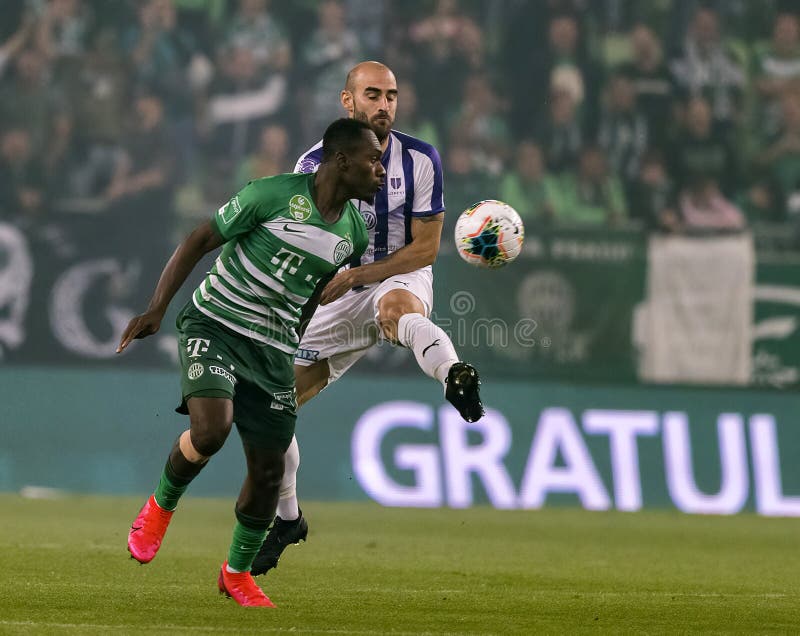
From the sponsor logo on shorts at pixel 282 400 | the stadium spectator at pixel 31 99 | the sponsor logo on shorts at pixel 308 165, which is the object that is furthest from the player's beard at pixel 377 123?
the stadium spectator at pixel 31 99

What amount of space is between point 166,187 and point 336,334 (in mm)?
5775

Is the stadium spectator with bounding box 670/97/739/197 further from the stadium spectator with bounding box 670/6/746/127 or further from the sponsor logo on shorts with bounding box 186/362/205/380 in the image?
the sponsor logo on shorts with bounding box 186/362/205/380

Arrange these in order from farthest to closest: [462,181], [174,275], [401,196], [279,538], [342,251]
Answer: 1. [462,181]
2. [401,196]
3. [279,538]
4. [342,251]
5. [174,275]

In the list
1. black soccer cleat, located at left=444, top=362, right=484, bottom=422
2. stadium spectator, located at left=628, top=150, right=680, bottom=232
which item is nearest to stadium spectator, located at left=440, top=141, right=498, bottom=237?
stadium spectator, located at left=628, top=150, right=680, bottom=232

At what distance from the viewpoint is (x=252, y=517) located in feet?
19.6

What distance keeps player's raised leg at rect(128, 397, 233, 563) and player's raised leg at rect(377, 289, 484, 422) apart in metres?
1.04

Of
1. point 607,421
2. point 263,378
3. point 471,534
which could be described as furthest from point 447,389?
point 607,421

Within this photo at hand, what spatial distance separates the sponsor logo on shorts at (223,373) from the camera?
18.9 feet

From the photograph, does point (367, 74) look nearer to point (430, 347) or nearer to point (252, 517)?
point (430, 347)

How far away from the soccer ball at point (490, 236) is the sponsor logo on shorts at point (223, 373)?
179cm

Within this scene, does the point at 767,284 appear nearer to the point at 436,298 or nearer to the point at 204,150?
the point at 436,298

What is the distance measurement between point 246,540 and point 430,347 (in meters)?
1.32

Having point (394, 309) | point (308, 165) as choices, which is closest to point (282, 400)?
point (394, 309)

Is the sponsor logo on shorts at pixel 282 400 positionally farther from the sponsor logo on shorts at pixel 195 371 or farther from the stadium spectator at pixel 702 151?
the stadium spectator at pixel 702 151
